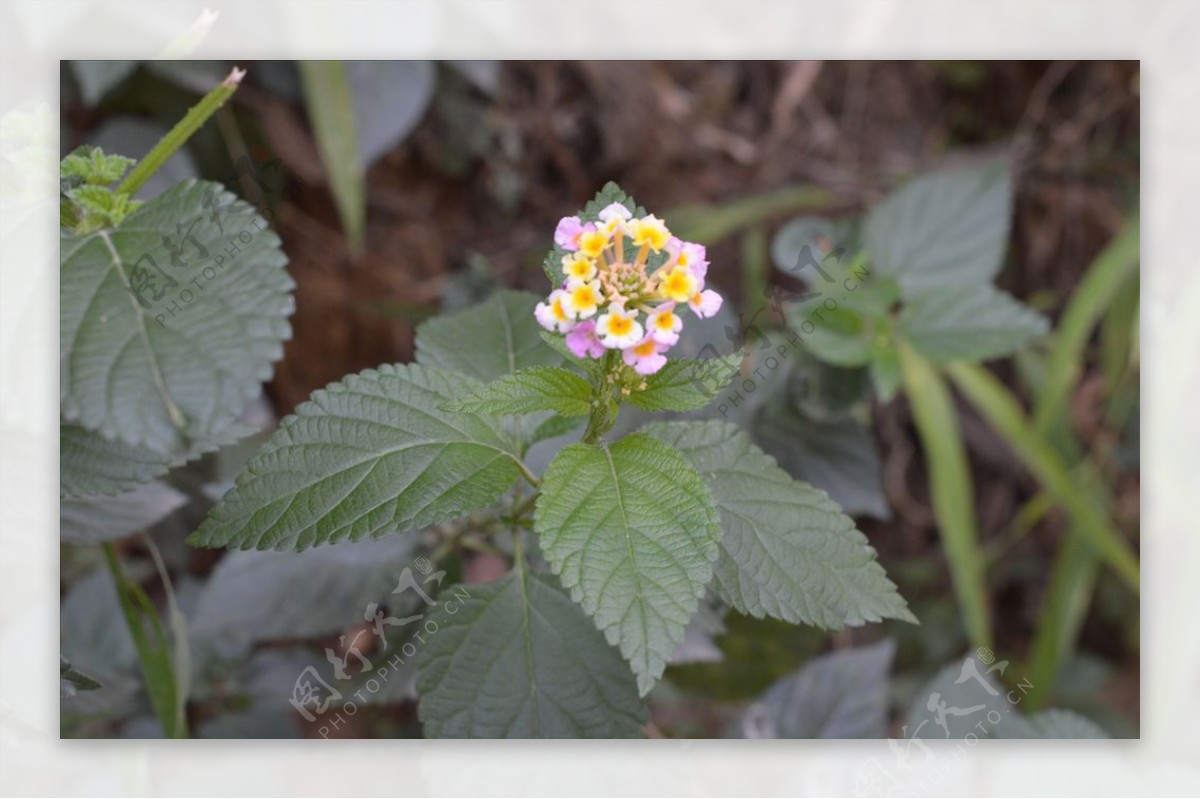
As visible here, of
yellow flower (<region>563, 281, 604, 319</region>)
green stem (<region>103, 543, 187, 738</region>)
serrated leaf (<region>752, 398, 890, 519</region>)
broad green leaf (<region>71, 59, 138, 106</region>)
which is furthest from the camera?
serrated leaf (<region>752, 398, 890, 519</region>)

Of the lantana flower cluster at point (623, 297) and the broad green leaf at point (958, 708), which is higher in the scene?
the lantana flower cluster at point (623, 297)

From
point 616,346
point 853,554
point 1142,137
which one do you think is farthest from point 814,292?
point 616,346

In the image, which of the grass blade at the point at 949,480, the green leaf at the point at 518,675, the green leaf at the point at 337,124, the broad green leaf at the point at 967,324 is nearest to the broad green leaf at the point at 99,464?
the green leaf at the point at 518,675

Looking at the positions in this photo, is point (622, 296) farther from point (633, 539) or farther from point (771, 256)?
point (771, 256)

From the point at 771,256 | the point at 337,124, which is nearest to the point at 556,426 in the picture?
the point at 337,124

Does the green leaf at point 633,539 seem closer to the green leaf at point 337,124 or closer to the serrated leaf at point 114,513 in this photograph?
the serrated leaf at point 114,513

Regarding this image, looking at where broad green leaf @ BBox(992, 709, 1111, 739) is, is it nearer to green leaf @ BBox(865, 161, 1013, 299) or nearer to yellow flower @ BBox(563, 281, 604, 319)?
green leaf @ BBox(865, 161, 1013, 299)

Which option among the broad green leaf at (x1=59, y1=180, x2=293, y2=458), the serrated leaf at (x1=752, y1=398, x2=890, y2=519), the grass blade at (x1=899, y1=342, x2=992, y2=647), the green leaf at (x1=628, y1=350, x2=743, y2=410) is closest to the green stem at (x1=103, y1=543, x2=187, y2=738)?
the broad green leaf at (x1=59, y1=180, x2=293, y2=458)
